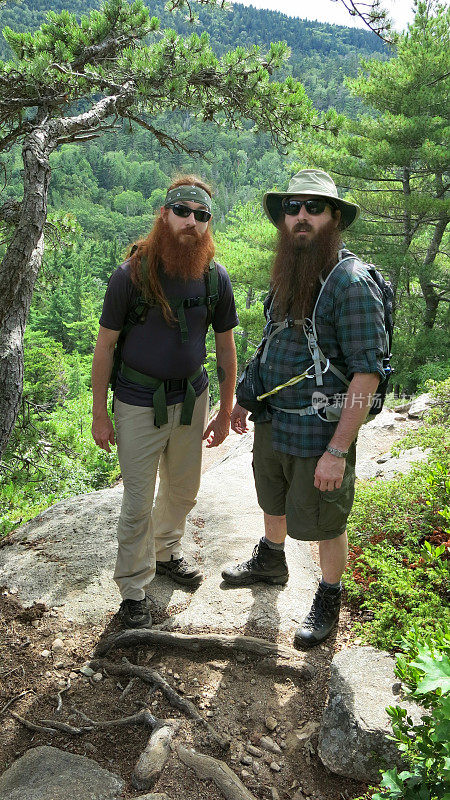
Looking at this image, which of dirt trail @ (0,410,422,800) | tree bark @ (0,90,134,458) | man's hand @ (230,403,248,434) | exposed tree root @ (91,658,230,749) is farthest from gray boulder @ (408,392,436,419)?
exposed tree root @ (91,658,230,749)

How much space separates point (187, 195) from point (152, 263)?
1.27 ft

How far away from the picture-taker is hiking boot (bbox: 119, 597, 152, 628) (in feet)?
9.30

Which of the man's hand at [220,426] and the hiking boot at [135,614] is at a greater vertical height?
the man's hand at [220,426]

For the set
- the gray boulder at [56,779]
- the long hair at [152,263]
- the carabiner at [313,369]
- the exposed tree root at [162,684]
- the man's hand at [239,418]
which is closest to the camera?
the gray boulder at [56,779]

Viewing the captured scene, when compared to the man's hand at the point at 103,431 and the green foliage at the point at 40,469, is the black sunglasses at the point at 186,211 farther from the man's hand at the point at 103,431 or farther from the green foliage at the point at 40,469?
the green foliage at the point at 40,469

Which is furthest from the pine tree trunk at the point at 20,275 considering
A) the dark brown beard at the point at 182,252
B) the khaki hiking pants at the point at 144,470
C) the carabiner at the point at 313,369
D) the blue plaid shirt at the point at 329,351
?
the carabiner at the point at 313,369

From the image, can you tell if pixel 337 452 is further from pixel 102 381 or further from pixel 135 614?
pixel 135 614

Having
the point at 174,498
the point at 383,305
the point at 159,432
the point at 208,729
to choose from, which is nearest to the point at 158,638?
the point at 208,729

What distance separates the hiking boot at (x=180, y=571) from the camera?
3.26 meters

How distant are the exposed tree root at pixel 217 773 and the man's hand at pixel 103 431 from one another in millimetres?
1417

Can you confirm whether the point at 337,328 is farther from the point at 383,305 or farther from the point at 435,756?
the point at 435,756

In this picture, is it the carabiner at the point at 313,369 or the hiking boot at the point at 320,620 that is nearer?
the carabiner at the point at 313,369

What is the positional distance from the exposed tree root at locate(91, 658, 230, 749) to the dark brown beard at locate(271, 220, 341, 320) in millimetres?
1757

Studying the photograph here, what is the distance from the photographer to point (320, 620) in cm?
277
